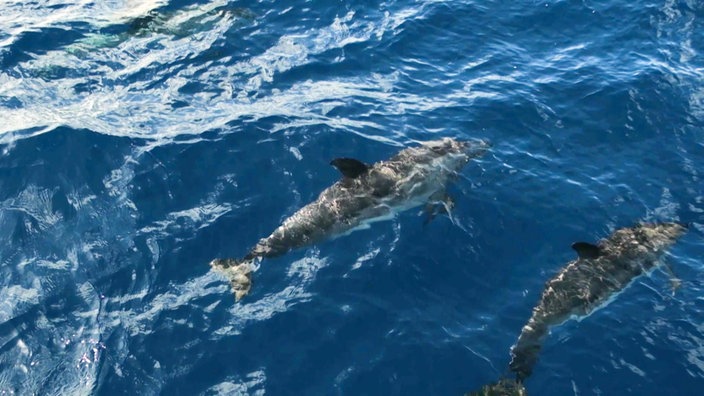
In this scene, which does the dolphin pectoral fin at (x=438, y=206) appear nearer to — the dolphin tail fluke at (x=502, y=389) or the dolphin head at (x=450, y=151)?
the dolphin head at (x=450, y=151)

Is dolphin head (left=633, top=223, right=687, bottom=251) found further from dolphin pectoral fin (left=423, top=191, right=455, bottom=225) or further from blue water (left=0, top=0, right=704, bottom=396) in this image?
dolphin pectoral fin (left=423, top=191, right=455, bottom=225)

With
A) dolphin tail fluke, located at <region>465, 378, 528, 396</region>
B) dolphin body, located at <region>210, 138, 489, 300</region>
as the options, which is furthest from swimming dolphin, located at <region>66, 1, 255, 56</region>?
dolphin tail fluke, located at <region>465, 378, 528, 396</region>

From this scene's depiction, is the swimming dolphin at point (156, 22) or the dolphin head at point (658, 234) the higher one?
the swimming dolphin at point (156, 22)

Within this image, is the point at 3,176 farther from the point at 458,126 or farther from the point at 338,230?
the point at 458,126

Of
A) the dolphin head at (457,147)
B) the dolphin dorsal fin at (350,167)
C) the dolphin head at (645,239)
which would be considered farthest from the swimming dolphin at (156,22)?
the dolphin head at (645,239)

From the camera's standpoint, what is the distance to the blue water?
11422 mm

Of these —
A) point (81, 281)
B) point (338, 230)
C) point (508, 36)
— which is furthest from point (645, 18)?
point (81, 281)

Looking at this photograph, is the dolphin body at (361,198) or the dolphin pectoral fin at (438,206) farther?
the dolphin pectoral fin at (438,206)

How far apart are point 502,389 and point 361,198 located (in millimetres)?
4803

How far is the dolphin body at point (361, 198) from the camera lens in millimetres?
13086

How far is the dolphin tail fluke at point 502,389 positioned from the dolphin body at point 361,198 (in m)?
4.20

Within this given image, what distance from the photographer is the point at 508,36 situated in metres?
21.0

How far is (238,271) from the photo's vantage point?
A: 1272 cm

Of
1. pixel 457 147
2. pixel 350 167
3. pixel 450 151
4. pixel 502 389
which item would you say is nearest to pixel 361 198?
pixel 350 167
